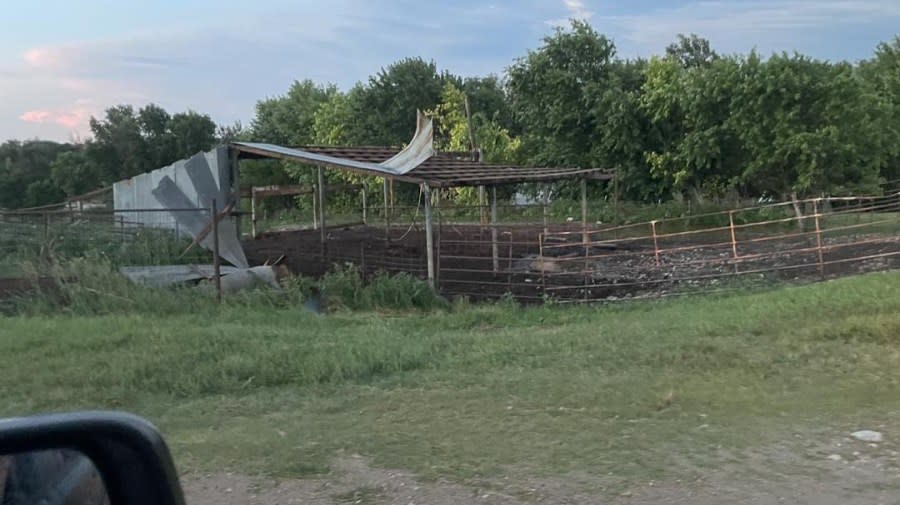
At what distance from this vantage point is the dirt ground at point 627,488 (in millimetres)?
5391

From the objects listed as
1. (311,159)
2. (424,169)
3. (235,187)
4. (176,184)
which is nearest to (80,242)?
(235,187)

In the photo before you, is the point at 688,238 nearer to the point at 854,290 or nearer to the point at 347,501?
the point at 854,290

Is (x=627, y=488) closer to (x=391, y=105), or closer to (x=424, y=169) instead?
(x=424, y=169)

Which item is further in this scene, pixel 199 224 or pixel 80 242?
pixel 199 224

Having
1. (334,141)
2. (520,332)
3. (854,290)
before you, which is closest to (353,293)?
(520,332)

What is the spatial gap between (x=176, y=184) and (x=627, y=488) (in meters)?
17.0

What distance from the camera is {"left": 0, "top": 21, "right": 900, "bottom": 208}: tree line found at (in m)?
30.8

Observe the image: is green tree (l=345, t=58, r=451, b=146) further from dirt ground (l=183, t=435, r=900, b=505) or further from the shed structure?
dirt ground (l=183, t=435, r=900, b=505)

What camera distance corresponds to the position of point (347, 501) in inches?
215

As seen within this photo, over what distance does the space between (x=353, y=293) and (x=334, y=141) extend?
112 ft

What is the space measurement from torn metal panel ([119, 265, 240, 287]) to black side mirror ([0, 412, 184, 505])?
13.3m

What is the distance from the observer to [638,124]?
35500 millimetres

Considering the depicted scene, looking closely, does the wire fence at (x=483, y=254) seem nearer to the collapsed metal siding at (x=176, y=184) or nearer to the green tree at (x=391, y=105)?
the collapsed metal siding at (x=176, y=184)

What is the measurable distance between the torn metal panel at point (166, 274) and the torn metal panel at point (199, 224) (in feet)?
6.09
